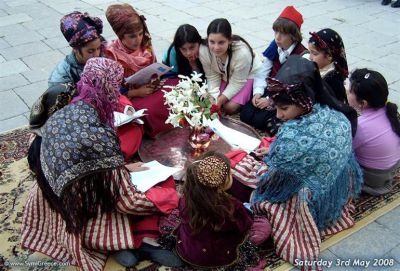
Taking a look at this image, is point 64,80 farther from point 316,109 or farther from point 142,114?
point 316,109

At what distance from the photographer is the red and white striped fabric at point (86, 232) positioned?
276cm

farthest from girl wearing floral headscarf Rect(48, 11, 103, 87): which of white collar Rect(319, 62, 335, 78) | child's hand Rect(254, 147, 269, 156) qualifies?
white collar Rect(319, 62, 335, 78)

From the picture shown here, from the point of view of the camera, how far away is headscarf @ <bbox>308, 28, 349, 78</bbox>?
3795 millimetres

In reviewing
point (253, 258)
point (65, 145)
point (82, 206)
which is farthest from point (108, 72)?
point (253, 258)

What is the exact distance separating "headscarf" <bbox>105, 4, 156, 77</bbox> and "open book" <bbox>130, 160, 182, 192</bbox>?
1532 millimetres

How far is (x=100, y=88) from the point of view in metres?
2.74

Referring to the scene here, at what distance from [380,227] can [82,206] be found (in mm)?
2306

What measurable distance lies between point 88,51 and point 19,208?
1.58m

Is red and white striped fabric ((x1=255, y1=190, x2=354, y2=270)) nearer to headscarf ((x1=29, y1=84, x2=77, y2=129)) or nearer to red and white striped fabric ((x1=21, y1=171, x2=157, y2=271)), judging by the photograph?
red and white striped fabric ((x1=21, y1=171, x2=157, y2=271))

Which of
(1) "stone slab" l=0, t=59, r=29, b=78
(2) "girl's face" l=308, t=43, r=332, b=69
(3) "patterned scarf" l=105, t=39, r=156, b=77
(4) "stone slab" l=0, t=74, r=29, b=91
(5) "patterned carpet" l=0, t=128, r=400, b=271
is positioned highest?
(2) "girl's face" l=308, t=43, r=332, b=69

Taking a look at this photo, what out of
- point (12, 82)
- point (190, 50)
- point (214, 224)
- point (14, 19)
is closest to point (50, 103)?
point (214, 224)

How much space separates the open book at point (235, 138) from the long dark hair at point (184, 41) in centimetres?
104

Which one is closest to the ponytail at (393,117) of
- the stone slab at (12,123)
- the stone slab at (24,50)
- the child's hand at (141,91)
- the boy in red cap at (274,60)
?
the boy in red cap at (274,60)

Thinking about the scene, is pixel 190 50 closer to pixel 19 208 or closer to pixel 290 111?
pixel 290 111
